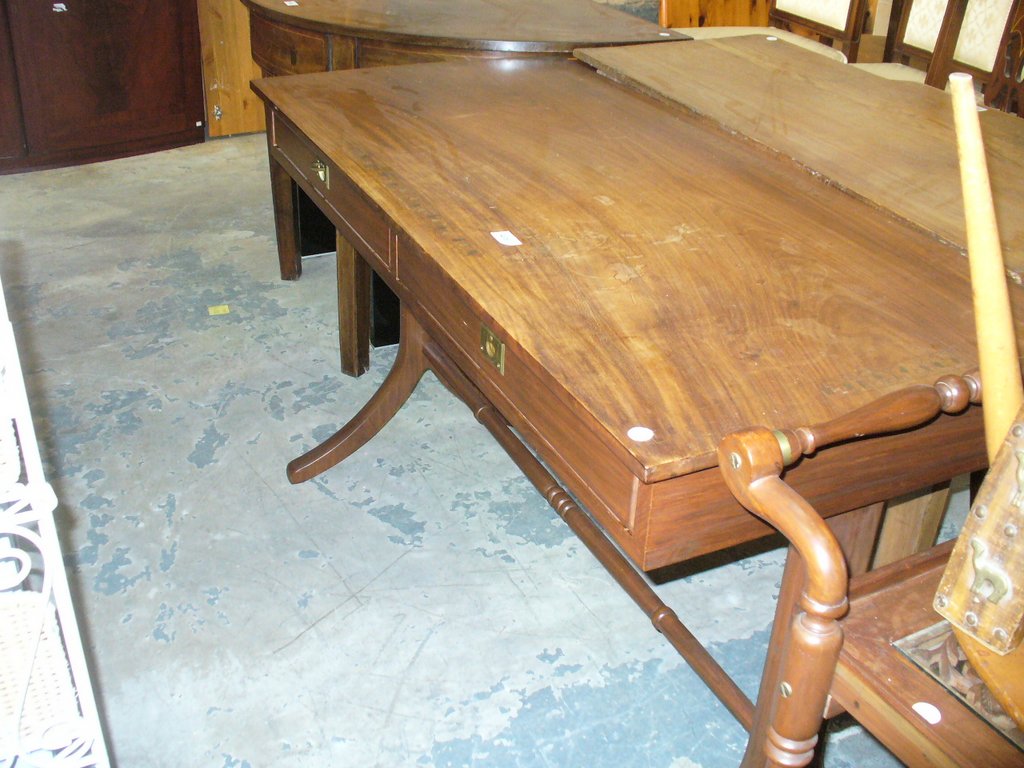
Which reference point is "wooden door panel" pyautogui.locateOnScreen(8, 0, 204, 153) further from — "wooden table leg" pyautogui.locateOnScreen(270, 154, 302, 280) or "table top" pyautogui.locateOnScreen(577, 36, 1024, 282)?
"table top" pyautogui.locateOnScreen(577, 36, 1024, 282)

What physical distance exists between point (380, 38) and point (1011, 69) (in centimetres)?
161

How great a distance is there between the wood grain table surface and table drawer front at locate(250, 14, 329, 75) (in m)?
0.70

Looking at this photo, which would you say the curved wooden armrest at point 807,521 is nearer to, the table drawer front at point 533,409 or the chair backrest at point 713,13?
the table drawer front at point 533,409

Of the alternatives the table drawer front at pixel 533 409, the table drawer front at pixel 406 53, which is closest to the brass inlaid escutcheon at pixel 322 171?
the table drawer front at pixel 533 409

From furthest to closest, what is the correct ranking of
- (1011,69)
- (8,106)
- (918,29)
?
(8,106) → (918,29) → (1011,69)

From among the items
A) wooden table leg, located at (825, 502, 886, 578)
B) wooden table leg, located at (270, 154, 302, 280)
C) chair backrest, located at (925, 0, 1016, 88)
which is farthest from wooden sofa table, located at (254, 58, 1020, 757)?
chair backrest, located at (925, 0, 1016, 88)

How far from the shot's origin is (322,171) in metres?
1.81

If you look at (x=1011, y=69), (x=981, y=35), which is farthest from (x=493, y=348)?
(x=981, y=35)

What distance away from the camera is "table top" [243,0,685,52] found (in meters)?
2.46

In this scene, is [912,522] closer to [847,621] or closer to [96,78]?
[847,621]

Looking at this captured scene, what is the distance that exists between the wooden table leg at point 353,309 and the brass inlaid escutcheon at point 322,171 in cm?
39

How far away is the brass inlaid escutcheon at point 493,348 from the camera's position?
1236mm

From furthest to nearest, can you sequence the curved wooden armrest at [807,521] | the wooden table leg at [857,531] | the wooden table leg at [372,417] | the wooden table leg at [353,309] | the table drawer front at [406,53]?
the table drawer front at [406,53], the wooden table leg at [353,309], the wooden table leg at [372,417], the wooden table leg at [857,531], the curved wooden armrest at [807,521]

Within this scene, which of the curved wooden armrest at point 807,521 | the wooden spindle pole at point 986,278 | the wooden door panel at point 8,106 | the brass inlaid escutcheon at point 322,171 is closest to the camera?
the wooden spindle pole at point 986,278
